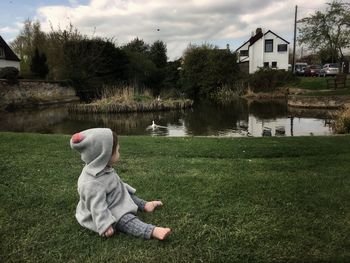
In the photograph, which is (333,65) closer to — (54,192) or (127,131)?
(127,131)

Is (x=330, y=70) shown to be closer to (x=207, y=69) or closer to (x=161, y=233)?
(x=207, y=69)

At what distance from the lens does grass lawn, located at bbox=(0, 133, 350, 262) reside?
3.32 meters

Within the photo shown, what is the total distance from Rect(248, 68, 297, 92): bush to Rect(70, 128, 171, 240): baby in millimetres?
Answer: 36897

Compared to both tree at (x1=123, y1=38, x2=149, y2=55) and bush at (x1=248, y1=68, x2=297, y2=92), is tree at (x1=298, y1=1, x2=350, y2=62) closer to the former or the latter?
bush at (x1=248, y1=68, x2=297, y2=92)

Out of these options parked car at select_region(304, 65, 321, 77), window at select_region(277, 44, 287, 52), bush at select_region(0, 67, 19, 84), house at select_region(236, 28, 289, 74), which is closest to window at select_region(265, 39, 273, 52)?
house at select_region(236, 28, 289, 74)

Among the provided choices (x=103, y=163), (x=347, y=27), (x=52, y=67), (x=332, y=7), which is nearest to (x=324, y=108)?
(x=347, y=27)

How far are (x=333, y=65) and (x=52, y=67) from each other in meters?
33.2

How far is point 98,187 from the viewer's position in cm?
369

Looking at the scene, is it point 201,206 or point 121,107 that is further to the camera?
point 121,107

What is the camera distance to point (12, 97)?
3238 cm

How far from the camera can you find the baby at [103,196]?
3.57 metres

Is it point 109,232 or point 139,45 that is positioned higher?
point 139,45

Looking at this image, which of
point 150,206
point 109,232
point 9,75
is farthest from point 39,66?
point 109,232

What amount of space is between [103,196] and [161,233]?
0.65 m
